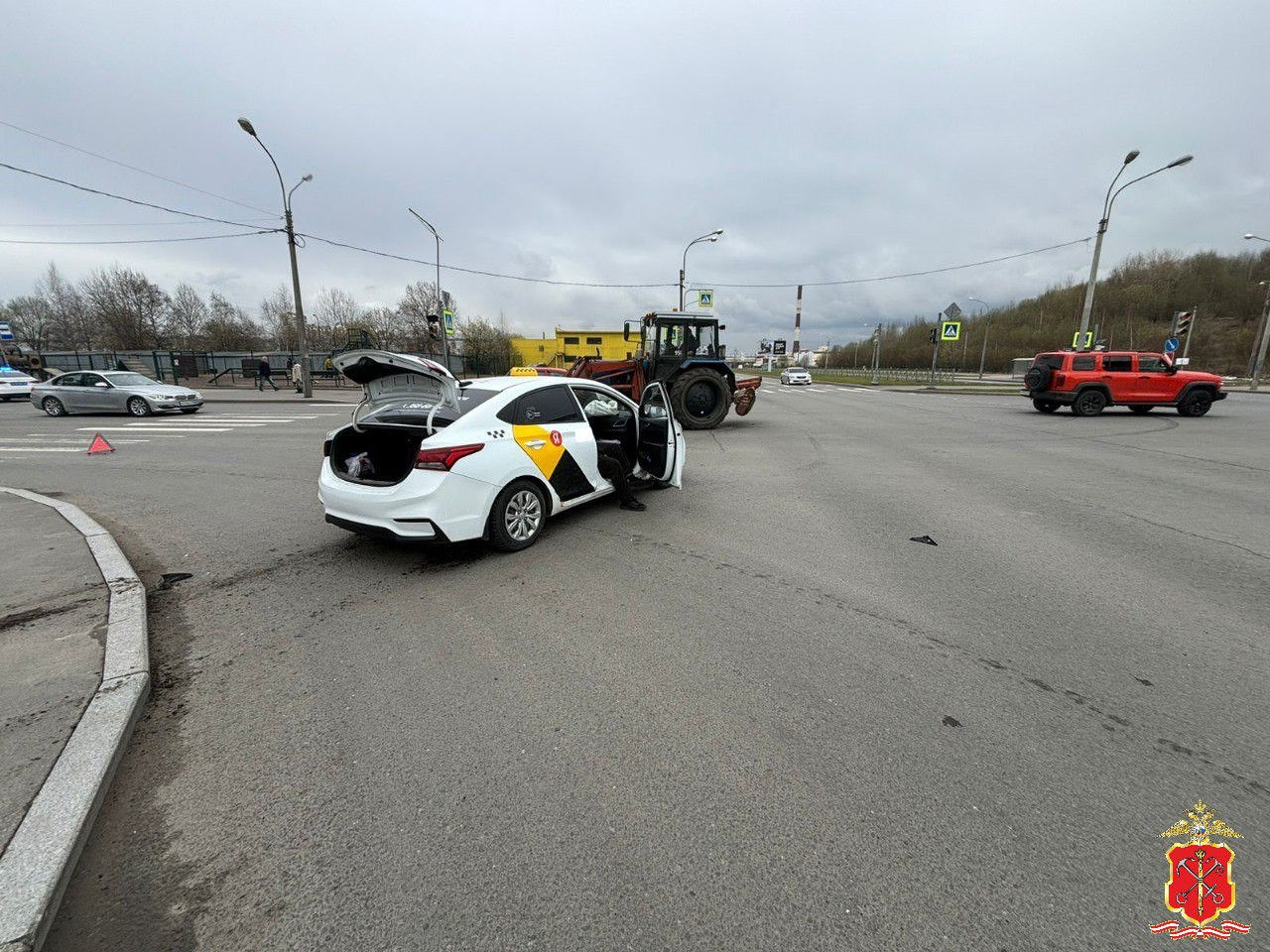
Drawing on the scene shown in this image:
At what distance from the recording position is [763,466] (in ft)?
29.6

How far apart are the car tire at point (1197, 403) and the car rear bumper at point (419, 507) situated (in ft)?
68.6

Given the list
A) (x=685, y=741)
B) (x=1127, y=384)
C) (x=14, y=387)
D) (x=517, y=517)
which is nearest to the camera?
(x=685, y=741)

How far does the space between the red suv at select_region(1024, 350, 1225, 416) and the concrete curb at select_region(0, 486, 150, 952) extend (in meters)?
19.9

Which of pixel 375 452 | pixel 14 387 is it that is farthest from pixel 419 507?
pixel 14 387

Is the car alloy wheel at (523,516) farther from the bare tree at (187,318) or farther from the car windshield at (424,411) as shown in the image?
the bare tree at (187,318)

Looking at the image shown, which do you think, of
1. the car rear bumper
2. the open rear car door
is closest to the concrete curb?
the car rear bumper

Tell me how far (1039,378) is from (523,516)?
18484mm

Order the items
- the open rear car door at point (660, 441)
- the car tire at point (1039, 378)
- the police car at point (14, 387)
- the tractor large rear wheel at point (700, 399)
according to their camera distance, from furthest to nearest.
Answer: the police car at point (14, 387) → the car tire at point (1039, 378) → the tractor large rear wheel at point (700, 399) → the open rear car door at point (660, 441)

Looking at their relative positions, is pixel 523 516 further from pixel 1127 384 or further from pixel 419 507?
pixel 1127 384

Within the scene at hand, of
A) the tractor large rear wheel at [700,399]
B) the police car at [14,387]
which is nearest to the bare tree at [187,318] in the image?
the police car at [14,387]

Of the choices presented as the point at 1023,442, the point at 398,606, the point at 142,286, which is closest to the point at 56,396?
the point at 398,606

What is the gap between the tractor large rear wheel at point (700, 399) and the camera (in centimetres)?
1324

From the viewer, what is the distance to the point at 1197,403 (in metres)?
16.2

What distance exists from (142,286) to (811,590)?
72351 millimetres
